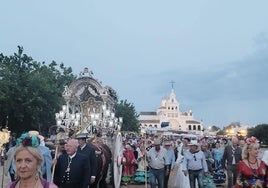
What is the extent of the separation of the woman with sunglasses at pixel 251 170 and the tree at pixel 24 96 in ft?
103

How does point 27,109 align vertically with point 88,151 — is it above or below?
above

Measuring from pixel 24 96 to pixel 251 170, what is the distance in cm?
3464

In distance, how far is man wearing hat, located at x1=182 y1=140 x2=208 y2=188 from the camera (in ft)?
39.4

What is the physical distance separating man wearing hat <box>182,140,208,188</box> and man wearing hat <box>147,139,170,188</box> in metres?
0.73

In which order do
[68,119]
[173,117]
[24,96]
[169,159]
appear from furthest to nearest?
[173,117] → [24,96] → [68,119] → [169,159]

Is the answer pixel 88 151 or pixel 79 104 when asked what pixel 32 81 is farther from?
pixel 88 151

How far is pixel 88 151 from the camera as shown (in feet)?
32.1

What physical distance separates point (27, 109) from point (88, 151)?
30.5 metres

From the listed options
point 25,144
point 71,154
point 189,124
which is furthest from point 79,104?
point 189,124

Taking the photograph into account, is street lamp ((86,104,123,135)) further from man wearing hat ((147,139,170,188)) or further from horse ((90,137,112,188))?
man wearing hat ((147,139,170,188))

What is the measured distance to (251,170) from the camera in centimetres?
671

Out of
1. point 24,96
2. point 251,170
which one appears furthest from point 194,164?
point 24,96

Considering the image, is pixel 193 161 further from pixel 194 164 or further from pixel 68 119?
pixel 68 119

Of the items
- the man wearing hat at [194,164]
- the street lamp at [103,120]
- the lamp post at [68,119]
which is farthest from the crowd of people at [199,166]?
the lamp post at [68,119]
